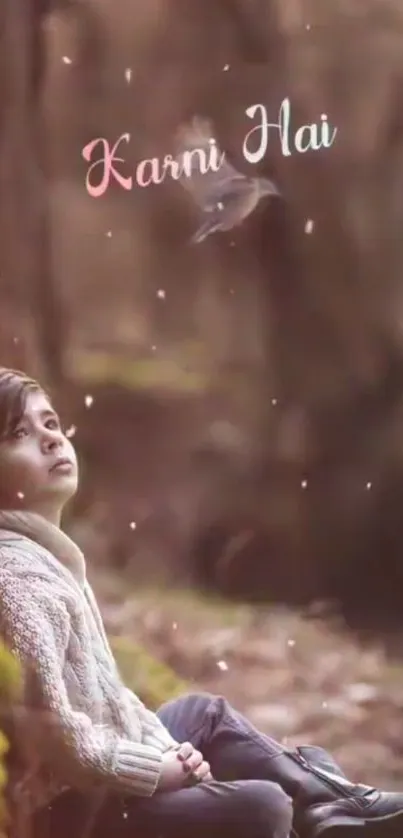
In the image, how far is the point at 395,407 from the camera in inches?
46.3

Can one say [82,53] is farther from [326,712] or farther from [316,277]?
[326,712]

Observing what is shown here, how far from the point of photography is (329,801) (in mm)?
1166

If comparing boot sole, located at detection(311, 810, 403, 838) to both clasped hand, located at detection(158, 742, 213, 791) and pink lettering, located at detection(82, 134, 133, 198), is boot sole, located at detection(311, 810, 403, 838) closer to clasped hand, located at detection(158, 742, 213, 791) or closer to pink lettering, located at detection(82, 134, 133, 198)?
clasped hand, located at detection(158, 742, 213, 791)

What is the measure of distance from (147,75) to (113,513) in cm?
51

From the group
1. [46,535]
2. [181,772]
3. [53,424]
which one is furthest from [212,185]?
[181,772]

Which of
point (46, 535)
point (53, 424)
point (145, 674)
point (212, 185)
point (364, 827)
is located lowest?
point (364, 827)

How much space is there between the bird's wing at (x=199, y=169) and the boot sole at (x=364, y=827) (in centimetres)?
70

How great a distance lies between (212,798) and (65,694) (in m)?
0.20

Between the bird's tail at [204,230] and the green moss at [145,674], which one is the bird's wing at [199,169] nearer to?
the bird's tail at [204,230]

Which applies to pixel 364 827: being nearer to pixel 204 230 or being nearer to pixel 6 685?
pixel 6 685

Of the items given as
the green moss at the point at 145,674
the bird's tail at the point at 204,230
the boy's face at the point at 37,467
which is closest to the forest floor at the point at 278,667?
the green moss at the point at 145,674

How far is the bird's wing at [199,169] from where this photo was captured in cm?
121

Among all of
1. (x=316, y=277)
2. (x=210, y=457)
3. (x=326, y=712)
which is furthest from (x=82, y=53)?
(x=326, y=712)

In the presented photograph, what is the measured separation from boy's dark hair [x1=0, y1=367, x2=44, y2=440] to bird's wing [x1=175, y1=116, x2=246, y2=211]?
29 cm
